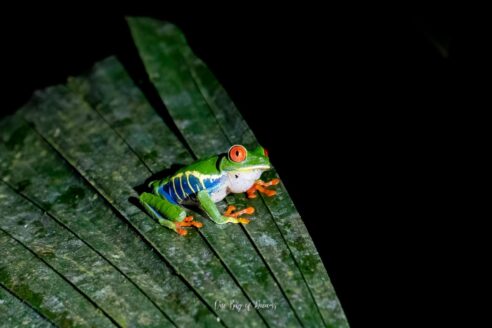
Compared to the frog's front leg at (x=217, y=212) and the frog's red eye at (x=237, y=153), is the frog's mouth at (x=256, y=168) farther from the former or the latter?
the frog's front leg at (x=217, y=212)

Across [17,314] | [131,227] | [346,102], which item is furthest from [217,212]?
[346,102]

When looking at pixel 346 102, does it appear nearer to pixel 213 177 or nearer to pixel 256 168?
pixel 256 168

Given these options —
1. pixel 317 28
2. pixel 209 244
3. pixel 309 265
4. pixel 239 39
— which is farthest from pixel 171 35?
pixel 309 265

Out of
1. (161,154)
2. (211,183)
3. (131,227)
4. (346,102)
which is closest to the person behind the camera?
(131,227)

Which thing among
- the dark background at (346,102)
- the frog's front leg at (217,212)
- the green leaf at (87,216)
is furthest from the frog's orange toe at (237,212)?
the dark background at (346,102)

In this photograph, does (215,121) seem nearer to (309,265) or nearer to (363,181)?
(363,181)
